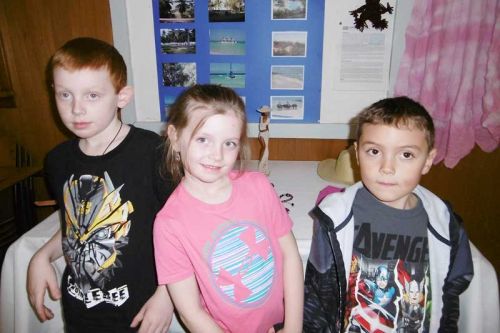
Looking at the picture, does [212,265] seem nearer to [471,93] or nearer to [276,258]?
[276,258]

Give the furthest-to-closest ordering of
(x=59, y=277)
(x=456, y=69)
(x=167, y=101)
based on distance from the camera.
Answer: (x=167, y=101) < (x=456, y=69) < (x=59, y=277)

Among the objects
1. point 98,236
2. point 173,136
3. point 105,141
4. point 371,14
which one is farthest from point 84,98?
point 371,14

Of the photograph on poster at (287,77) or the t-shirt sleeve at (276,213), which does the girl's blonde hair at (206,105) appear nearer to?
the t-shirt sleeve at (276,213)

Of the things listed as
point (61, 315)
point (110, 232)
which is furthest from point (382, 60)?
point (61, 315)

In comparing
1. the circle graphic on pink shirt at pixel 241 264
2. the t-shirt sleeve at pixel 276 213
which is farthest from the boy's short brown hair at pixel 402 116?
the circle graphic on pink shirt at pixel 241 264

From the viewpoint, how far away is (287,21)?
140cm

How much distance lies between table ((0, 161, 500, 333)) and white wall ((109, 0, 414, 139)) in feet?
1.30

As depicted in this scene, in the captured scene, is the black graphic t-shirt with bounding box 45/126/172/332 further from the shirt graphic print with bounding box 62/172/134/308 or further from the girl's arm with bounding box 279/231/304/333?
the girl's arm with bounding box 279/231/304/333

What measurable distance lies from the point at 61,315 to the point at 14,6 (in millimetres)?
1297

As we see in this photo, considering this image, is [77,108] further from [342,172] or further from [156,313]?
[342,172]

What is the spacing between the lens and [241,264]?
81 centimetres

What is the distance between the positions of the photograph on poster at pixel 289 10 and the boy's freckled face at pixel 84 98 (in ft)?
2.72

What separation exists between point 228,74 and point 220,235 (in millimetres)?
900

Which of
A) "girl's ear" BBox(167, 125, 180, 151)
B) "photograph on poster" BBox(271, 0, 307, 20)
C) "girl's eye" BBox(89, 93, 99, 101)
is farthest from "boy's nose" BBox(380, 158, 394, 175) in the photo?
"photograph on poster" BBox(271, 0, 307, 20)
